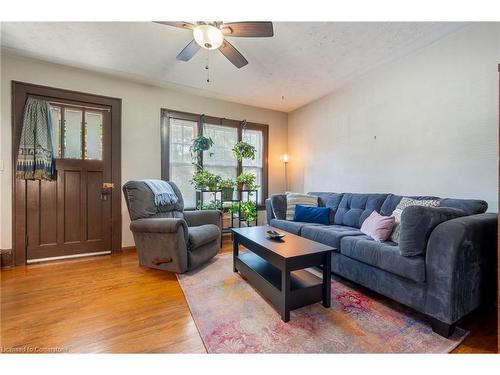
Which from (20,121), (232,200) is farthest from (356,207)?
(20,121)

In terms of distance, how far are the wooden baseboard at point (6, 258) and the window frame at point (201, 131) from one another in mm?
1970

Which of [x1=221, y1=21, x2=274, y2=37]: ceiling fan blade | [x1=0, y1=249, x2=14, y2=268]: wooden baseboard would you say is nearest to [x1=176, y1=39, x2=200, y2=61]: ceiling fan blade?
[x1=221, y1=21, x2=274, y2=37]: ceiling fan blade

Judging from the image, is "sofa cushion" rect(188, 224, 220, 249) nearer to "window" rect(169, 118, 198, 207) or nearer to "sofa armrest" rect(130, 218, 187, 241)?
"sofa armrest" rect(130, 218, 187, 241)

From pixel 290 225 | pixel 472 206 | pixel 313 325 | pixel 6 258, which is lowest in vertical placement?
pixel 313 325

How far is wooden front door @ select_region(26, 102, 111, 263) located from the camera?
8.96ft

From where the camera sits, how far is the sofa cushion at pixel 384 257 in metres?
1.49

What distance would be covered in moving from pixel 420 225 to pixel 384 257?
14.4 inches

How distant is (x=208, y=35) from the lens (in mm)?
1750

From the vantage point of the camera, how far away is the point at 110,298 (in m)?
1.88

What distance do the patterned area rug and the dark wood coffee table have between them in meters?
0.10

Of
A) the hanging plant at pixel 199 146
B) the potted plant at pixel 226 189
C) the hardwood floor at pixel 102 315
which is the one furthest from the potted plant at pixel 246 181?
the hardwood floor at pixel 102 315

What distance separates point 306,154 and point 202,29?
115 inches

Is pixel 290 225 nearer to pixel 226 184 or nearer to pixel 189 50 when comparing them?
pixel 226 184
